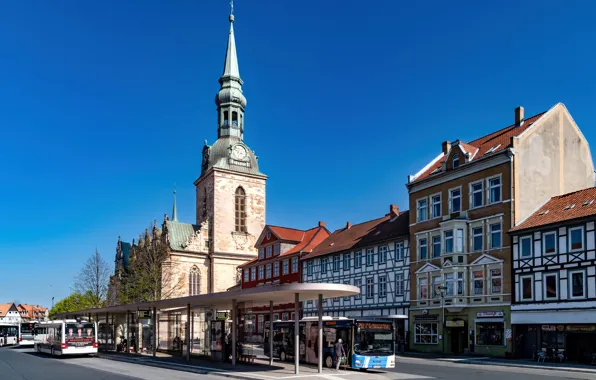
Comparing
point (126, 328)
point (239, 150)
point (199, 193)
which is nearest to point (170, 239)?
point (199, 193)

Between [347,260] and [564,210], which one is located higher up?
[564,210]

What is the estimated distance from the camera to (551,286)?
34.7 metres

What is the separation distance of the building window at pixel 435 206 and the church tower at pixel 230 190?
140 ft

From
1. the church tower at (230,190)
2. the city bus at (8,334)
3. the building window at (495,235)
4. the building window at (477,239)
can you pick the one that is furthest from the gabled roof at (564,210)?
the church tower at (230,190)

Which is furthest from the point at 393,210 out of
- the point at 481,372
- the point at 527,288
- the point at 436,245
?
the point at 481,372

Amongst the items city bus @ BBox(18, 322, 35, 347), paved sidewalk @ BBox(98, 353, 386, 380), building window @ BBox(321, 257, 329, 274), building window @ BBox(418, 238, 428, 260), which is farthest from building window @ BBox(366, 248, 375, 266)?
city bus @ BBox(18, 322, 35, 347)

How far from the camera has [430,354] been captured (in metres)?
40.3

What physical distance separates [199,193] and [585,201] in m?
60.5

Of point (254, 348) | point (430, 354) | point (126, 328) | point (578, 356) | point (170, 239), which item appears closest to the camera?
point (254, 348)

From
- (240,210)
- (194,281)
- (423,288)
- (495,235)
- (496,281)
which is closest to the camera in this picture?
(496,281)

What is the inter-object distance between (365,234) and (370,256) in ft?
11.4

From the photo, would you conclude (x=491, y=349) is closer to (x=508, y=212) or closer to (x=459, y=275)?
(x=459, y=275)

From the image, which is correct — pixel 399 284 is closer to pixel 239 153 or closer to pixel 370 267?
pixel 370 267

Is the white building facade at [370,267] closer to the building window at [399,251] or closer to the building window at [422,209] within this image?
the building window at [399,251]
